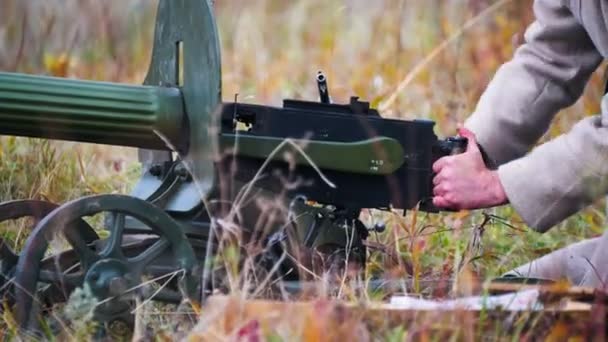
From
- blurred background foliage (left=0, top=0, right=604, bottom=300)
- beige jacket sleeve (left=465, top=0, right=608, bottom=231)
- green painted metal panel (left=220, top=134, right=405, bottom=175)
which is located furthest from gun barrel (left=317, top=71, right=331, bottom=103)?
blurred background foliage (left=0, top=0, right=604, bottom=300)

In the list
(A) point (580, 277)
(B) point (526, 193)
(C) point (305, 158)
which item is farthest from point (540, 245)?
(C) point (305, 158)

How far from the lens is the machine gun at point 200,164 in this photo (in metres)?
3.01

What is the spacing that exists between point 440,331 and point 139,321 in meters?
0.69

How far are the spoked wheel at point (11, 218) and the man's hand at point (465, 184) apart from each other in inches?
32.7

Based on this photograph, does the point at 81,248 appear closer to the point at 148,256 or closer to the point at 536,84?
the point at 148,256

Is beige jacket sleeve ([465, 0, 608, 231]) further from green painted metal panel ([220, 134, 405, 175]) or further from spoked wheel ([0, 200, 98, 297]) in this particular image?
spoked wheel ([0, 200, 98, 297])

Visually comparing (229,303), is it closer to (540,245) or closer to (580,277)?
(580,277)

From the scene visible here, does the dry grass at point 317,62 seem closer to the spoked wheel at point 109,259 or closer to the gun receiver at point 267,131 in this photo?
the gun receiver at point 267,131

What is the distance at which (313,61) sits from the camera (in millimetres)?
6859

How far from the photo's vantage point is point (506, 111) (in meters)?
3.65

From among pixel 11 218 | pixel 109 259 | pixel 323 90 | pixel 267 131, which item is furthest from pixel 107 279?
pixel 323 90

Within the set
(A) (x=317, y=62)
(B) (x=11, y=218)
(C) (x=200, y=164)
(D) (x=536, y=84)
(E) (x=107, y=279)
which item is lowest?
(E) (x=107, y=279)

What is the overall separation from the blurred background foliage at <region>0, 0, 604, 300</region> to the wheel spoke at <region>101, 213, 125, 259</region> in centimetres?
128

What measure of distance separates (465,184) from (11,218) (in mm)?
1078
